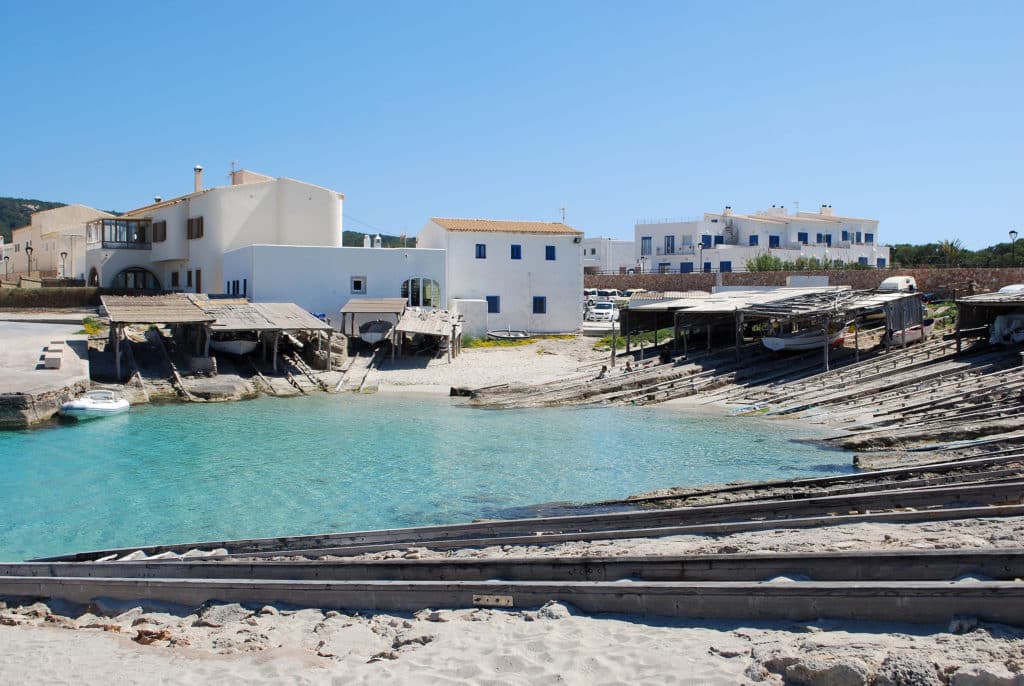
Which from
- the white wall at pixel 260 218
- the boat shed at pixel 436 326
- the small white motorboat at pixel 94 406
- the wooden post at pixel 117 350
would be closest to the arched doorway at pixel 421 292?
the boat shed at pixel 436 326

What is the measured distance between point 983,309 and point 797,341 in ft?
22.0

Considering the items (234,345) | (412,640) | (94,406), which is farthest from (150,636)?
(234,345)

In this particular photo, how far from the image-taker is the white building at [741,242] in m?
70.8

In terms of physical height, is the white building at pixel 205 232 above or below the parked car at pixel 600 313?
above

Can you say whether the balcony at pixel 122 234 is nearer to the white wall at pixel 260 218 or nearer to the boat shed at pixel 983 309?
the white wall at pixel 260 218

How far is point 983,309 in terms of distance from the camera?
102 ft

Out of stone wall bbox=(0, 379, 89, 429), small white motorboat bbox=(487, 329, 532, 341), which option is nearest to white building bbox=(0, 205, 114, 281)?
small white motorboat bbox=(487, 329, 532, 341)

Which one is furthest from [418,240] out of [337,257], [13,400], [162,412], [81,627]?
[81,627]

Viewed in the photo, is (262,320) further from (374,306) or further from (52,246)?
(52,246)

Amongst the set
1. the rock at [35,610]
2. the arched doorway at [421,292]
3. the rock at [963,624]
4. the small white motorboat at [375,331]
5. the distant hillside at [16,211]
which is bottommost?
the rock at [35,610]

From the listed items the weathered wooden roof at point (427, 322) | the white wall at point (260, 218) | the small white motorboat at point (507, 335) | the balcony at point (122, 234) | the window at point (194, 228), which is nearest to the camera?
the weathered wooden roof at point (427, 322)

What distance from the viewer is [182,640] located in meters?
7.75

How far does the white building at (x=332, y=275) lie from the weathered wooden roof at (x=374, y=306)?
209cm

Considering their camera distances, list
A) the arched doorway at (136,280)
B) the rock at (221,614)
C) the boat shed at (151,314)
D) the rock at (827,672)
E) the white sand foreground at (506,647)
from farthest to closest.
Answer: the arched doorway at (136,280) → the boat shed at (151,314) → the rock at (221,614) → the white sand foreground at (506,647) → the rock at (827,672)
